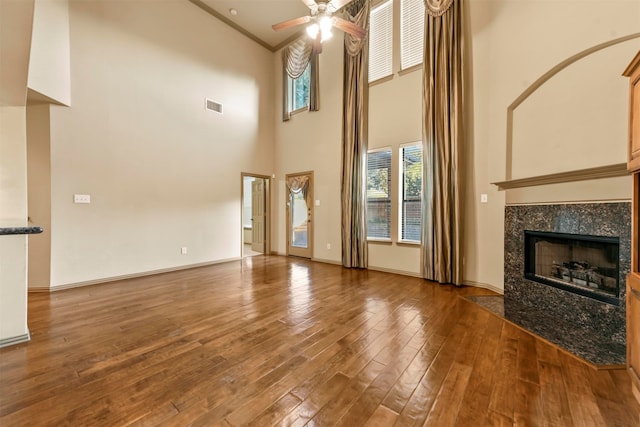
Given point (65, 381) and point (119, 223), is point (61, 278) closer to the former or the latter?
point (119, 223)

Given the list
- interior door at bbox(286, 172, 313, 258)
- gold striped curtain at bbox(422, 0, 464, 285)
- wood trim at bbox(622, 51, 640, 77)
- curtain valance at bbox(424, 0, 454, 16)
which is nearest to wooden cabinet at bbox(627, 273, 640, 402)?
wood trim at bbox(622, 51, 640, 77)

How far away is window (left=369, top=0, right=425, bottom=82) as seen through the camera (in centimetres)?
455

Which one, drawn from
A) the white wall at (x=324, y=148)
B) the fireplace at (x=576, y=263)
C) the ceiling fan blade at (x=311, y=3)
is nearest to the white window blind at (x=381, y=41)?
the white wall at (x=324, y=148)

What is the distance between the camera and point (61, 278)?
3.76 meters

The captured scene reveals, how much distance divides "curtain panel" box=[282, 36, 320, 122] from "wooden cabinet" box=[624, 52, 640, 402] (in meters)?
5.02

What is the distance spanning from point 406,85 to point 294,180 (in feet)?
10.5

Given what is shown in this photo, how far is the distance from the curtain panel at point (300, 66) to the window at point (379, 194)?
1968 millimetres

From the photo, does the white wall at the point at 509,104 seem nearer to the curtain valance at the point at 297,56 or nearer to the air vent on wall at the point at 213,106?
the curtain valance at the point at 297,56

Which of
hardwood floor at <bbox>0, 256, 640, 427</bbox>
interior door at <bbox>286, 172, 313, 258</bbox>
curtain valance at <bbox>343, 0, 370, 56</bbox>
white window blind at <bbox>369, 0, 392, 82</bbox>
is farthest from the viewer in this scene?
interior door at <bbox>286, 172, 313, 258</bbox>

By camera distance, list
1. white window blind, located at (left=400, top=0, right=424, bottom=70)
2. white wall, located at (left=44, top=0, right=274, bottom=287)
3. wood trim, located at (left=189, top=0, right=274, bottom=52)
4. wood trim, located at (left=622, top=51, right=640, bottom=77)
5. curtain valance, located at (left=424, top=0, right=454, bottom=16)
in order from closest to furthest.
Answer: wood trim, located at (left=622, top=51, right=640, bottom=77) < white wall, located at (left=44, top=0, right=274, bottom=287) < curtain valance, located at (left=424, top=0, right=454, bottom=16) < white window blind, located at (left=400, top=0, right=424, bottom=70) < wood trim, located at (left=189, top=0, right=274, bottom=52)

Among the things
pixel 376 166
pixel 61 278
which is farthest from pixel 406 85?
pixel 61 278

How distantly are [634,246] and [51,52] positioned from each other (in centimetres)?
642

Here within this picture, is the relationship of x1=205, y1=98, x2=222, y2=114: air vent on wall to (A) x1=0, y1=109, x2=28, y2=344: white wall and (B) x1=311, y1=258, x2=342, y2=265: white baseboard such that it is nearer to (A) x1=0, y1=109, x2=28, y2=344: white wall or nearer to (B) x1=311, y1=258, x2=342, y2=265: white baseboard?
(A) x1=0, y1=109, x2=28, y2=344: white wall

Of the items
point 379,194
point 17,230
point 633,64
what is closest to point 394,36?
point 379,194
